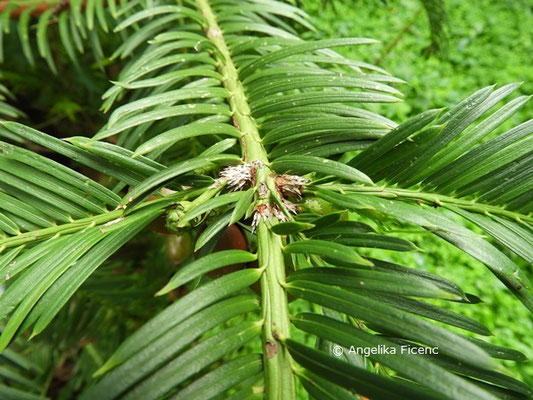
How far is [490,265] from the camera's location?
36 centimetres

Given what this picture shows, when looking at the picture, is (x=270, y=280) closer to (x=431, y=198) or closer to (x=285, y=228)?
(x=285, y=228)

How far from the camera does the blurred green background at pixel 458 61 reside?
1529 millimetres

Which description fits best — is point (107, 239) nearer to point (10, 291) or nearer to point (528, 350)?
point (10, 291)

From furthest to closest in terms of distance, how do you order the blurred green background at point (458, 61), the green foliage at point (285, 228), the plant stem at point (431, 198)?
1. the blurred green background at point (458, 61)
2. the plant stem at point (431, 198)
3. the green foliage at point (285, 228)

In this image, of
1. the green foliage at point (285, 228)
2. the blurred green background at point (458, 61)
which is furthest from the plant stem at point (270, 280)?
the blurred green background at point (458, 61)

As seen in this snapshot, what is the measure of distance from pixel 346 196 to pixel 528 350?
4.83ft

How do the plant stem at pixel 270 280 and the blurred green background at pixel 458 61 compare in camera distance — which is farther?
the blurred green background at pixel 458 61

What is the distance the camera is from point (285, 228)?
33 centimetres

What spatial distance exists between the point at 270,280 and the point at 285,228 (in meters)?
0.05

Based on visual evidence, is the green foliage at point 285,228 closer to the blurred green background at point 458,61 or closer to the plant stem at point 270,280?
the plant stem at point 270,280

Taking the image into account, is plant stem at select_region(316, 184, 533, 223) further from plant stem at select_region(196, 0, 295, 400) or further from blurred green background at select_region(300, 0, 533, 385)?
blurred green background at select_region(300, 0, 533, 385)

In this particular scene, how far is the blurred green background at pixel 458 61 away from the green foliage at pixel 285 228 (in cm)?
114

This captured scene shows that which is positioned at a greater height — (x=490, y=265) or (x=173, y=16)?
(x=173, y=16)

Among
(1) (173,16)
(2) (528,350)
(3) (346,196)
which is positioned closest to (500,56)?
(2) (528,350)
